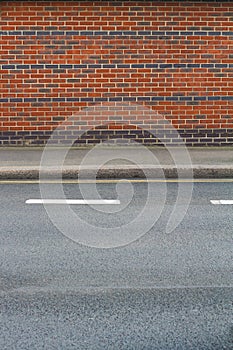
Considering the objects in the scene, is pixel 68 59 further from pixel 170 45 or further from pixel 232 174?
pixel 232 174

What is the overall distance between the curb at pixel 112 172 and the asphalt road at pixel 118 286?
2217mm

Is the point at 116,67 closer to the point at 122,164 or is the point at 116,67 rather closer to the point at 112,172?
the point at 122,164

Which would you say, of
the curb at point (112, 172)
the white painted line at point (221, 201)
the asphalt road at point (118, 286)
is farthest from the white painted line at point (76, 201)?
the curb at point (112, 172)

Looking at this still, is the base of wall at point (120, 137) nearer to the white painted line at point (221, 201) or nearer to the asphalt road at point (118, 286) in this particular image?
the white painted line at point (221, 201)

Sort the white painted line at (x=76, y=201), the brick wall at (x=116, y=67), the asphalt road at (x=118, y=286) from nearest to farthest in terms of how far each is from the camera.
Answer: the asphalt road at (x=118, y=286)
the white painted line at (x=76, y=201)
the brick wall at (x=116, y=67)

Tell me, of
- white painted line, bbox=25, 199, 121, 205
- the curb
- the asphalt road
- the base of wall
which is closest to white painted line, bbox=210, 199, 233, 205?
the asphalt road

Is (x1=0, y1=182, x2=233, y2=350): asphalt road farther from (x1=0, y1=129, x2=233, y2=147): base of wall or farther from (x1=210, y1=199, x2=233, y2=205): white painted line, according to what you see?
(x1=0, y1=129, x2=233, y2=147): base of wall

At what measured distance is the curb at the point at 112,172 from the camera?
9.44m

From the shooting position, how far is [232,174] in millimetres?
9633

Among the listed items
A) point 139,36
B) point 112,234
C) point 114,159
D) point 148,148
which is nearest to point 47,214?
point 112,234

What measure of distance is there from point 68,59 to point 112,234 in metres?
5.89

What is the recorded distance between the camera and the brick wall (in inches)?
454

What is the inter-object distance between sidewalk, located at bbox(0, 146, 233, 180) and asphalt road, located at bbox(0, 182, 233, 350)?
225 cm

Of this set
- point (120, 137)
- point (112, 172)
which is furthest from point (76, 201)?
point (120, 137)
